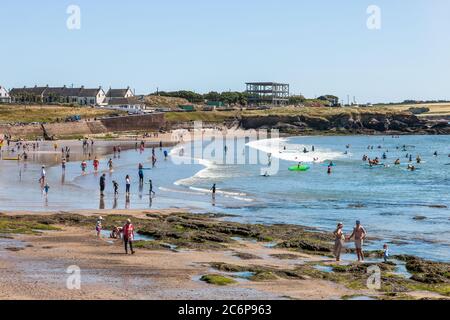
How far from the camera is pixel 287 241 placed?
25.1 m

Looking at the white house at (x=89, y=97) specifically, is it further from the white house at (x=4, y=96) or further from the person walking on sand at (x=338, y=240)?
the person walking on sand at (x=338, y=240)

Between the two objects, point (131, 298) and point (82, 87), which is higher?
point (82, 87)

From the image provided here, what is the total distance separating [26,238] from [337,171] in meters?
42.8

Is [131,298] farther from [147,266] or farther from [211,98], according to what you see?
[211,98]

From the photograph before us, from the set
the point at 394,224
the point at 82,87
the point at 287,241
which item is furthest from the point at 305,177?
the point at 82,87

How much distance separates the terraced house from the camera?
150 metres

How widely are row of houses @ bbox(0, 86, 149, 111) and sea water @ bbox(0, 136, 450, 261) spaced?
8639 cm

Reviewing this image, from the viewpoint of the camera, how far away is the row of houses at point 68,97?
481ft

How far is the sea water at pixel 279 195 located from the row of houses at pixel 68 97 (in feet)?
283

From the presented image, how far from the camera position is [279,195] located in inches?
1676

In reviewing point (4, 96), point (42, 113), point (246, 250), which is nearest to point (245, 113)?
point (42, 113)

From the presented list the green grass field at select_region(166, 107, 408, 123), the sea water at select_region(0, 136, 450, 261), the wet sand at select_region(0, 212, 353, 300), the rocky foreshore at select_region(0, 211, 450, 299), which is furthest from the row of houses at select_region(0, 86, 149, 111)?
the wet sand at select_region(0, 212, 353, 300)
